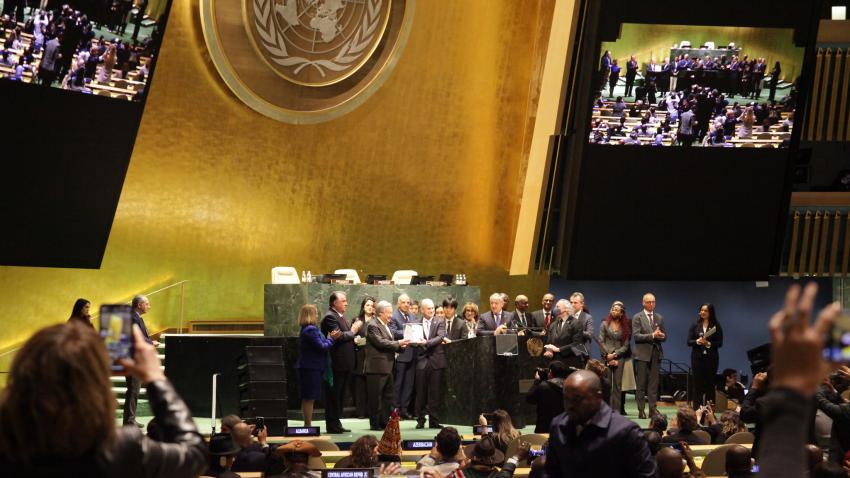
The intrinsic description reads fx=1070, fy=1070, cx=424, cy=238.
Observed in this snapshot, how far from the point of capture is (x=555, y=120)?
536 inches

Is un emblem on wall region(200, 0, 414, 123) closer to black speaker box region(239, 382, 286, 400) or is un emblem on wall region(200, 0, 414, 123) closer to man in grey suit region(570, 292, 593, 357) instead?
black speaker box region(239, 382, 286, 400)

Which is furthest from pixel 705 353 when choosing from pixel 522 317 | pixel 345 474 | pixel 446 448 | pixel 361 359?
pixel 345 474

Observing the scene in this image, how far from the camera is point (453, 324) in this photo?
11.5 m

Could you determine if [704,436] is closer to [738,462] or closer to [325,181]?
[738,462]

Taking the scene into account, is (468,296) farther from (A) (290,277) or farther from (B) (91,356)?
(B) (91,356)

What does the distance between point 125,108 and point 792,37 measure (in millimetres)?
7784

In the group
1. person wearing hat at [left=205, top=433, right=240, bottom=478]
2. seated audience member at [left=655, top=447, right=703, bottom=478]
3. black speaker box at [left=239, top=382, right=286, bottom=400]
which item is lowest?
black speaker box at [left=239, top=382, right=286, bottom=400]

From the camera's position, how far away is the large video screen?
1255 cm

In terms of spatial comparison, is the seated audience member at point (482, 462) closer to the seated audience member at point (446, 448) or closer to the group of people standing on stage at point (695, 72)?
the seated audience member at point (446, 448)

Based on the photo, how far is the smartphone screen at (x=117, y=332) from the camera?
227 cm

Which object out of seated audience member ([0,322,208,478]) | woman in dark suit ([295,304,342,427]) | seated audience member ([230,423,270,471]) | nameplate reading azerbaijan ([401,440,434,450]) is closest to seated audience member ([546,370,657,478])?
seated audience member ([0,322,208,478])

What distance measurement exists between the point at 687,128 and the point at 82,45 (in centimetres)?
694

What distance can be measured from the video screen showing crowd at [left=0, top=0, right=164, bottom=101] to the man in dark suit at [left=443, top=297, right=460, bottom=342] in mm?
3864

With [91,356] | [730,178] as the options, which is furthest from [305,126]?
[91,356]
